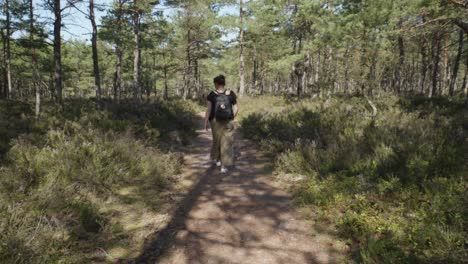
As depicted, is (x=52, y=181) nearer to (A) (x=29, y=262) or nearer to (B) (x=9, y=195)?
(B) (x=9, y=195)

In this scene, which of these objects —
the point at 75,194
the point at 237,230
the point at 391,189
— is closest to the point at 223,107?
the point at 237,230

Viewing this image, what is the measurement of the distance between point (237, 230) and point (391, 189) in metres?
2.53

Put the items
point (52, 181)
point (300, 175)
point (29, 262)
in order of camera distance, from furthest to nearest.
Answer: point (300, 175) < point (52, 181) < point (29, 262)

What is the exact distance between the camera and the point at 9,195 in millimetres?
4164

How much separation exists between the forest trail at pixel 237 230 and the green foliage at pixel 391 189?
457 millimetres

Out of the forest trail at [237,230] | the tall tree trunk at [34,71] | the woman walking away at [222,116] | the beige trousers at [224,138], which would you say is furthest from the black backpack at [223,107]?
the tall tree trunk at [34,71]

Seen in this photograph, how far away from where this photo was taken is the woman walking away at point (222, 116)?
260 inches

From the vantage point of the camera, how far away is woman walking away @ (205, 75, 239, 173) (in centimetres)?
660

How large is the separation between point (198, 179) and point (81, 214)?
2869 millimetres

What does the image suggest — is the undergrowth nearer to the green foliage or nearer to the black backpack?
the black backpack

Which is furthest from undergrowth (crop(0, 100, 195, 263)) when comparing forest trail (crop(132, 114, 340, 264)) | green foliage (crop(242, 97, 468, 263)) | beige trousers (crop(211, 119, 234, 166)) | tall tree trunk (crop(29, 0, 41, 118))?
tall tree trunk (crop(29, 0, 41, 118))

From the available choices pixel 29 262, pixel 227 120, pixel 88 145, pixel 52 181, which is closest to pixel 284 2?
pixel 227 120

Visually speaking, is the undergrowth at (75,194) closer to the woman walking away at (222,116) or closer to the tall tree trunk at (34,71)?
the woman walking away at (222,116)

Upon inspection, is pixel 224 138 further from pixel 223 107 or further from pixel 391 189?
pixel 391 189
